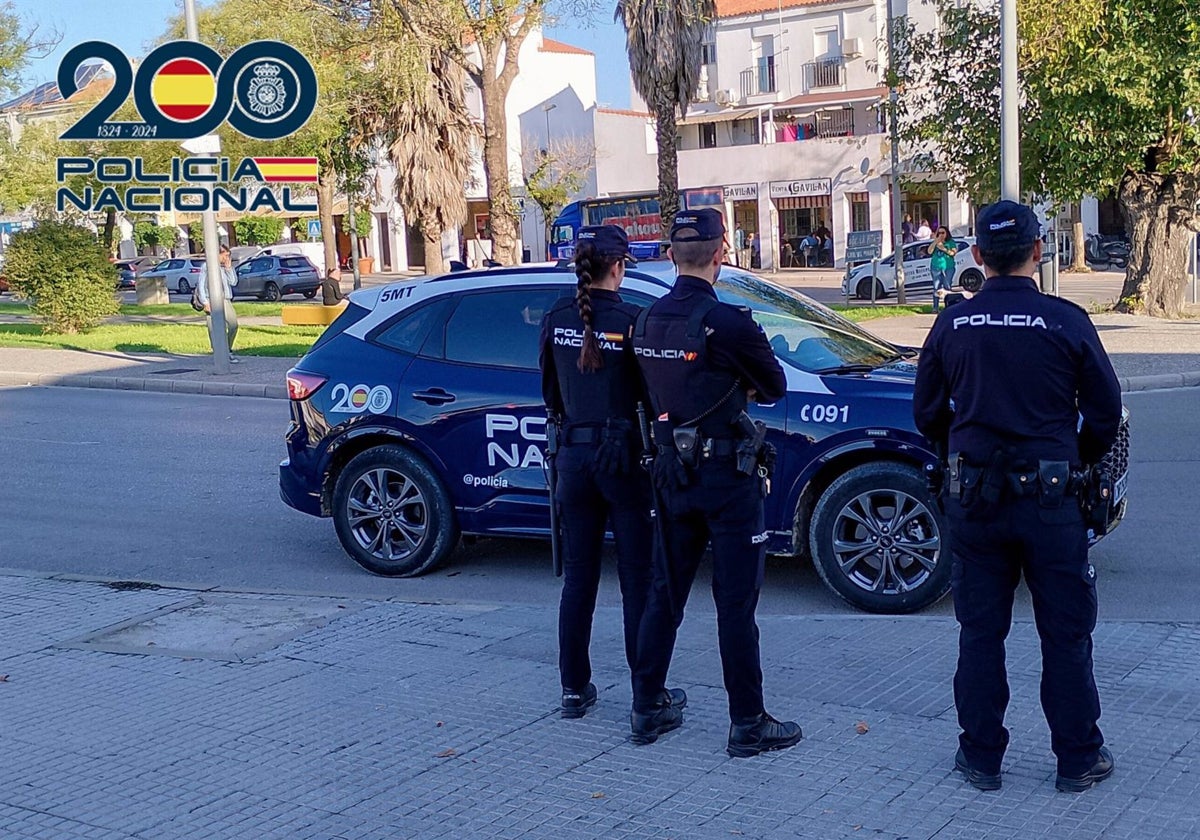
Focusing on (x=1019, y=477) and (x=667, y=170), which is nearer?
(x=1019, y=477)

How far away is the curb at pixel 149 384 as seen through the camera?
1913 centimetres

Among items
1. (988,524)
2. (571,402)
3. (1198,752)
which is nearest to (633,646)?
(571,402)

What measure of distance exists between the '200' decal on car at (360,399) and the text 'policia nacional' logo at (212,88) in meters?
19.2

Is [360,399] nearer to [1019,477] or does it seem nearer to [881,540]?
[881,540]

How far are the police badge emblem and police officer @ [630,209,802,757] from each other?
25.1 meters

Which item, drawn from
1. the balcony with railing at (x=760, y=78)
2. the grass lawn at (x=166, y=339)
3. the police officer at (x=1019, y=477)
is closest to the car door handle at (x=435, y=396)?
the police officer at (x=1019, y=477)

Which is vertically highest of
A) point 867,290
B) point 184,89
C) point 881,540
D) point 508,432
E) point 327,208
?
point 184,89

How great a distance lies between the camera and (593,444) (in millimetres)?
5105

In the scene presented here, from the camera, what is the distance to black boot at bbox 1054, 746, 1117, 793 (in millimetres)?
4316

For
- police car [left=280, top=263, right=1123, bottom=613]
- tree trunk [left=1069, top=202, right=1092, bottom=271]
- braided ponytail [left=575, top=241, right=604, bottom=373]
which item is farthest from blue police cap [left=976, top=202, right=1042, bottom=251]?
tree trunk [left=1069, top=202, right=1092, bottom=271]

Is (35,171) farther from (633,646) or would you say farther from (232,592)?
(633,646)

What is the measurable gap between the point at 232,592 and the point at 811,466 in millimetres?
3317

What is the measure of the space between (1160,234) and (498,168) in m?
11.4

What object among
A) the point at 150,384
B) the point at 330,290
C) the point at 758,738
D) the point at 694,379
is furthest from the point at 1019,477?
the point at 330,290
